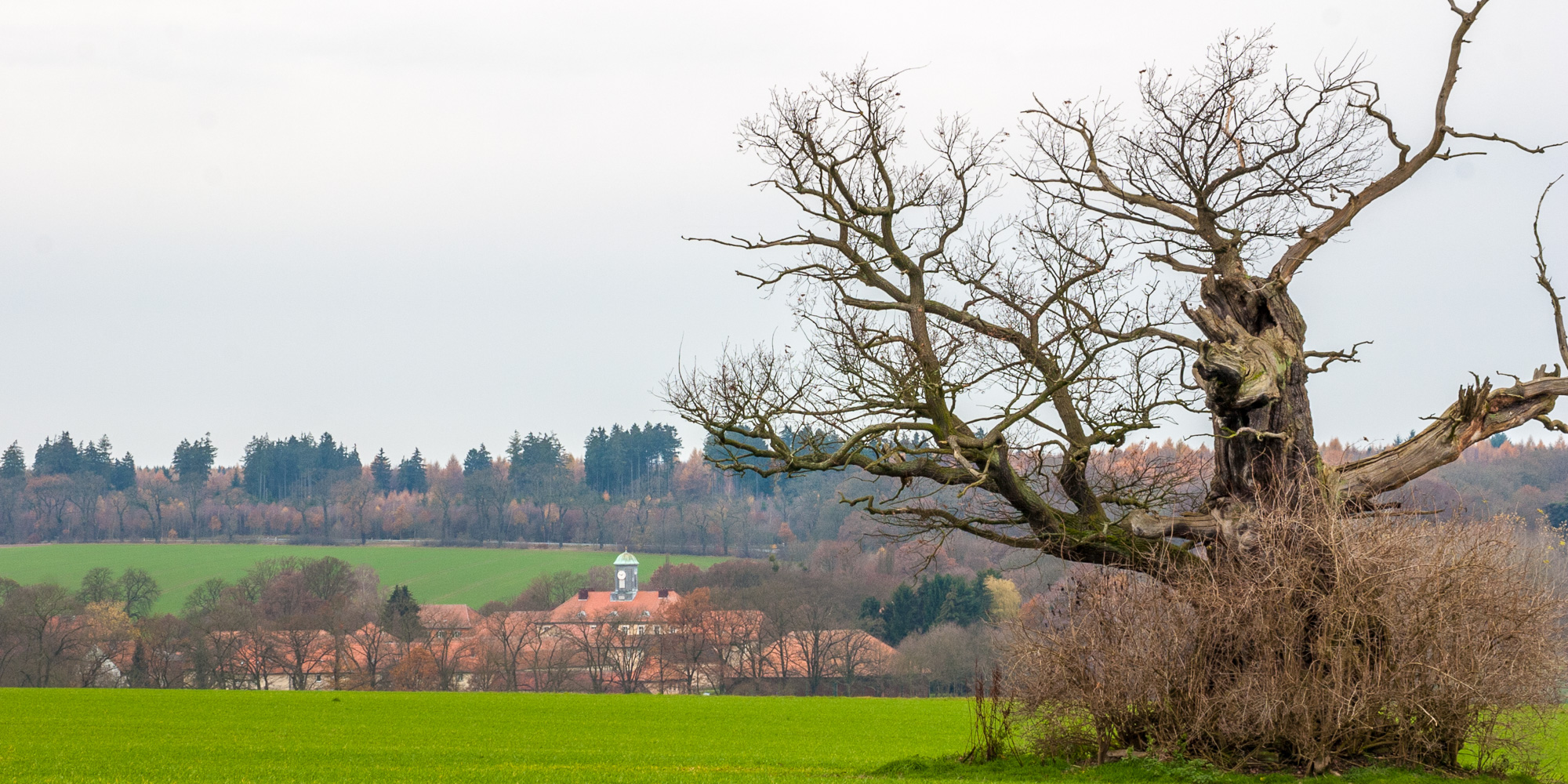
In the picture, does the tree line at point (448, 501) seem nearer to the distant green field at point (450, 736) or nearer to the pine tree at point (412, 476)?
the pine tree at point (412, 476)

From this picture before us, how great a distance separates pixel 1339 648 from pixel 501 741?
20.0 metres

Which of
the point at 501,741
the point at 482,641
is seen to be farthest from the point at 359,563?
the point at 501,741

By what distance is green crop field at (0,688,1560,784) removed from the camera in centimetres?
1711

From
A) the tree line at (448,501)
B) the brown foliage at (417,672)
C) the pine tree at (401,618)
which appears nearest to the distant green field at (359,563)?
the tree line at (448,501)

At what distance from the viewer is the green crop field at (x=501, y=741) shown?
56.1 ft

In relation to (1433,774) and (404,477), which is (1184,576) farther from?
(404,477)

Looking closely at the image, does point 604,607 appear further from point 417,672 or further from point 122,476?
point 122,476

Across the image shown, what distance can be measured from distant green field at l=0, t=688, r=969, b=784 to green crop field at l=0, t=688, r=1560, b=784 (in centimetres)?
9

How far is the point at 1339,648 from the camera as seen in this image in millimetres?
14547

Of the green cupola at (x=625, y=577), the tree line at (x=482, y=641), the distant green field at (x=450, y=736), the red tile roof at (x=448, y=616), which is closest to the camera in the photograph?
the distant green field at (x=450, y=736)

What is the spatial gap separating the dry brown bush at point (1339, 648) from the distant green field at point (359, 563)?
90254 mm

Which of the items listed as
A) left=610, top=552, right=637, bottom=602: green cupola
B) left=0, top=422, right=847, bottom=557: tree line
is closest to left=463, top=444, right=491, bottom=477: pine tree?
left=0, top=422, right=847, bottom=557: tree line

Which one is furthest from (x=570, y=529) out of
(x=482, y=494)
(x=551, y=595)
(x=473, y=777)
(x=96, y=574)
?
(x=473, y=777)

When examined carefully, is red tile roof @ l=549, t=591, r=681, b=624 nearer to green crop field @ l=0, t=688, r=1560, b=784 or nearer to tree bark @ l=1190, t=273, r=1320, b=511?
green crop field @ l=0, t=688, r=1560, b=784
